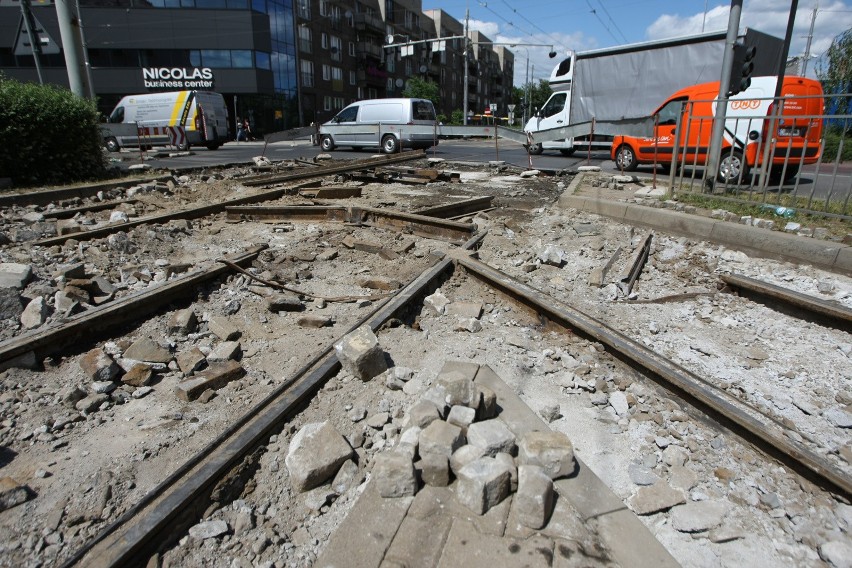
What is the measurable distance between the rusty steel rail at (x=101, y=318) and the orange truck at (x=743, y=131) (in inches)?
266

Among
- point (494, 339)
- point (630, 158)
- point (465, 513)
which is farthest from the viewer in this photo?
point (630, 158)

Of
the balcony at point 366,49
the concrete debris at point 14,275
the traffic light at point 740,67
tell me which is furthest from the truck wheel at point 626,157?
the balcony at point 366,49

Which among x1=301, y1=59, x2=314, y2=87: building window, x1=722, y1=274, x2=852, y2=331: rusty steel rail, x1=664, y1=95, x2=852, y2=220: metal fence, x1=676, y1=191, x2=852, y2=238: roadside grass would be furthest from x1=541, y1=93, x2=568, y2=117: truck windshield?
x1=301, y1=59, x2=314, y2=87: building window

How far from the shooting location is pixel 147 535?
2.05 meters

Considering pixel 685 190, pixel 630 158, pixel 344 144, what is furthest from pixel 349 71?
pixel 685 190

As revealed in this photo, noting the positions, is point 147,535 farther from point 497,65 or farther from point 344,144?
point 497,65

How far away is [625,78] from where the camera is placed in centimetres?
1864

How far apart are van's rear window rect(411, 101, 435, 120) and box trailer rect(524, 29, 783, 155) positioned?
4.84 metres

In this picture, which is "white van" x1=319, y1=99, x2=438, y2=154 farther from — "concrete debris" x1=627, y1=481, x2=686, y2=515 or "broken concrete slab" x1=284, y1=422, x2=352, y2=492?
"concrete debris" x1=627, y1=481, x2=686, y2=515

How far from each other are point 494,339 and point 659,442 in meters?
1.62

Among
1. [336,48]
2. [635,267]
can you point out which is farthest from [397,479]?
[336,48]

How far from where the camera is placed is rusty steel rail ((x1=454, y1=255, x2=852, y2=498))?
2521 mm

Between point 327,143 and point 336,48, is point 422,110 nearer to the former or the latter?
point 327,143

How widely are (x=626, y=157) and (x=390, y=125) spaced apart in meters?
10.6
